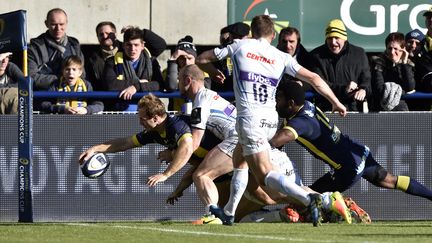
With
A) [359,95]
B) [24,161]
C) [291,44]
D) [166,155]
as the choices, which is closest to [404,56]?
[359,95]

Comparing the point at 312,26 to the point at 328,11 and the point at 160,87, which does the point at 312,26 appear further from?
the point at 160,87

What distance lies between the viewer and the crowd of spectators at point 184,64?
54.7 feet

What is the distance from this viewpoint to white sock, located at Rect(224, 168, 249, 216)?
14077 mm

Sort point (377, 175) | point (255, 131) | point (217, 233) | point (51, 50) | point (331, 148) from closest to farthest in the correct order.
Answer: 1. point (217, 233)
2. point (255, 131)
3. point (331, 148)
4. point (377, 175)
5. point (51, 50)

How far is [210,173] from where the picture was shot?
588 inches

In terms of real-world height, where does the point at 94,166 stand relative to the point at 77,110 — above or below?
below

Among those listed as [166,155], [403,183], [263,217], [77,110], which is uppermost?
[77,110]

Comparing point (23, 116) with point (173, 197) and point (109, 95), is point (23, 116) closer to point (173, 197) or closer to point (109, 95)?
point (109, 95)

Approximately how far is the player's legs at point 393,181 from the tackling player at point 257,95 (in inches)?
79.2

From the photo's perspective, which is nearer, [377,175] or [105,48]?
[377,175]

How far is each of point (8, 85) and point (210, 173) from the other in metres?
3.15

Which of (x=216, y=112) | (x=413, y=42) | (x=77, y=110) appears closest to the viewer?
(x=216, y=112)

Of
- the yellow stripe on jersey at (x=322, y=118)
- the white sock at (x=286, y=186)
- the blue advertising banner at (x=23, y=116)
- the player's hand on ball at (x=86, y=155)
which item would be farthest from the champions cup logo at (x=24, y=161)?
the white sock at (x=286, y=186)

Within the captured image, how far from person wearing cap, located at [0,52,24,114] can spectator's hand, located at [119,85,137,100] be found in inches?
47.6
